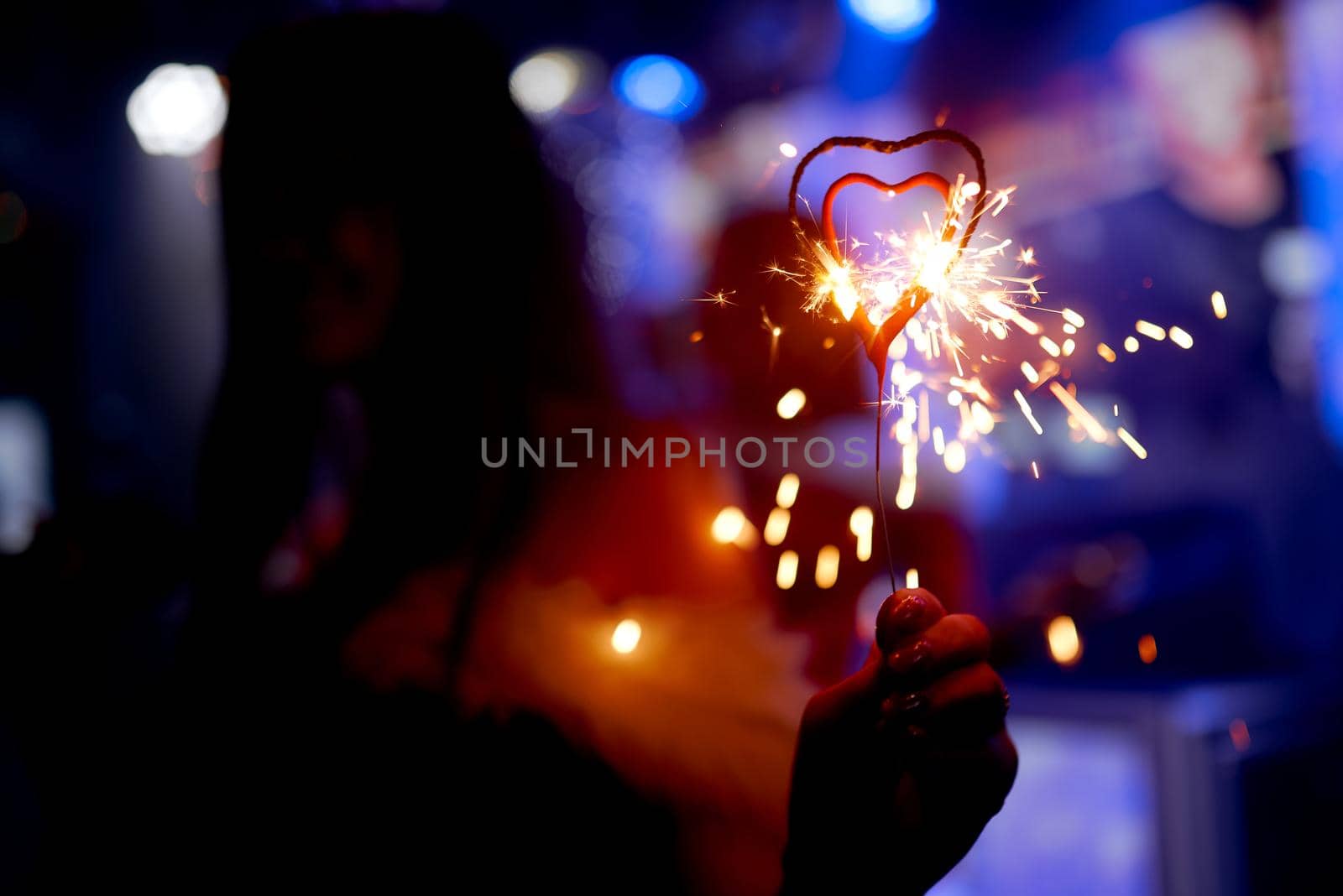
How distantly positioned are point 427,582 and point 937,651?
0.65 metres

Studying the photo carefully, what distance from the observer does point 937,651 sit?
1.56 feet

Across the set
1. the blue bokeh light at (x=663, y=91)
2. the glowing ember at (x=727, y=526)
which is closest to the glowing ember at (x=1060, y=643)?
the glowing ember at (x=727, y=526)

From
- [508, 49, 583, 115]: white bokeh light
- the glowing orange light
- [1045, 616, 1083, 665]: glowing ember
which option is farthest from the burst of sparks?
[508, 49, 583, 115]: white bokeh light

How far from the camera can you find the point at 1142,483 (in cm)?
248

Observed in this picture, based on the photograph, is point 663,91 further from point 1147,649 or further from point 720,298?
point 1147,649

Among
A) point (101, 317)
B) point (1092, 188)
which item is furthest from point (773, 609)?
point (101, 317)

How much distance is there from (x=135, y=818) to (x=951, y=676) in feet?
3.04

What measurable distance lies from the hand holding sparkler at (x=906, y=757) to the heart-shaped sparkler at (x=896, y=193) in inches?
6.5

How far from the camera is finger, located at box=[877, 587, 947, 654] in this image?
1.60ft

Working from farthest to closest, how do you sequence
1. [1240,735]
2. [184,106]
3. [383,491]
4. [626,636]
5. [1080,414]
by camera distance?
1. [184,106]
2. [1240,735]
3. [383,491]
4. [626,636]
5. [1080,414]

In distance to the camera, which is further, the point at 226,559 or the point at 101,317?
the point at 101,317

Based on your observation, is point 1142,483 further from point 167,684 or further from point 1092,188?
point 167,684

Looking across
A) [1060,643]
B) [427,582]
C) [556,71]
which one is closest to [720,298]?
[427,582]

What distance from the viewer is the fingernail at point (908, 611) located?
489 mm
